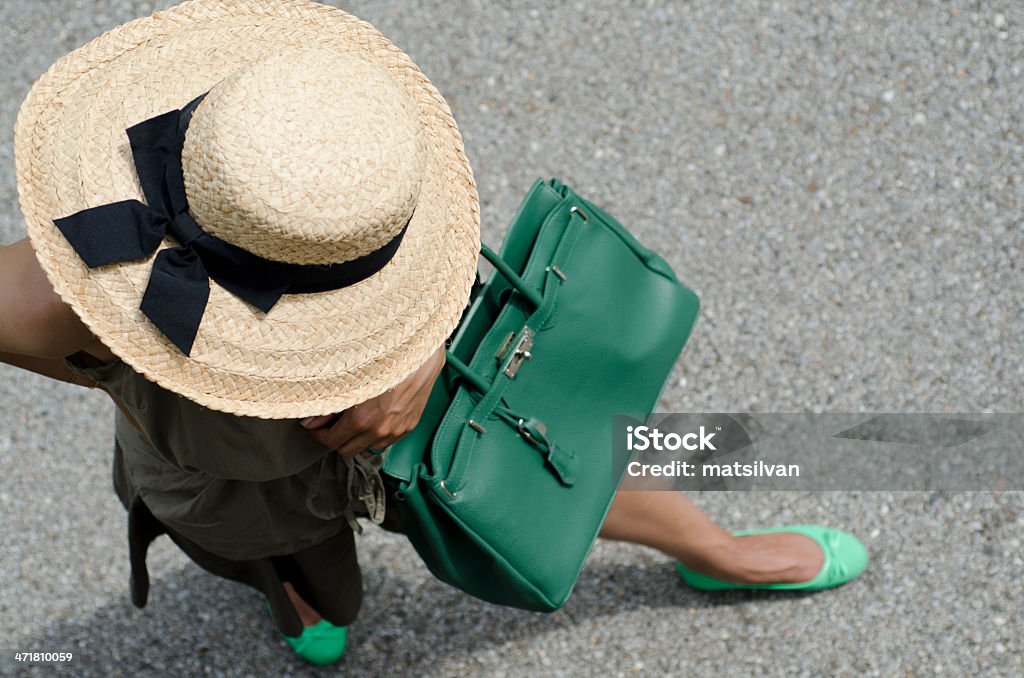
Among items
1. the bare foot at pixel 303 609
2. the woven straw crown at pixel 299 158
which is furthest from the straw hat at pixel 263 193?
the bare foot at pixel 303 609

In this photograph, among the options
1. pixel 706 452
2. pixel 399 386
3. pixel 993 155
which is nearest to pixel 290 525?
pixel 399 386

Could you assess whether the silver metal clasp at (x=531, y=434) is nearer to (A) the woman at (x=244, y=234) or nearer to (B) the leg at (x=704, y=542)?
(A) the woman at (x=244, y=234)

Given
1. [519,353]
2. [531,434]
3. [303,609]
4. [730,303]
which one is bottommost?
[303,609]

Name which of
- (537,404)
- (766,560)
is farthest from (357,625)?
(537,404)

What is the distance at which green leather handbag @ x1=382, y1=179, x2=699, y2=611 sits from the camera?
1754mm

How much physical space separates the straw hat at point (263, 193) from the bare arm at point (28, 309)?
0.31 ft

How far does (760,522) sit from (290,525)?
4.37 feet

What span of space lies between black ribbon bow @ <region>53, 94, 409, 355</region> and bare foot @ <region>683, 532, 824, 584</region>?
5.03 feet

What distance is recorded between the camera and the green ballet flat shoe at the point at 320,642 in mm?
2580

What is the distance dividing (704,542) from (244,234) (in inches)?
59.0

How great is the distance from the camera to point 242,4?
57.6 inches

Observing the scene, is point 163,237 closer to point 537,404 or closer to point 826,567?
point 537,404

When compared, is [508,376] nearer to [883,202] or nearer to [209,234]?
[209,234]

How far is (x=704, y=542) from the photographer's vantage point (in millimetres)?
2414
